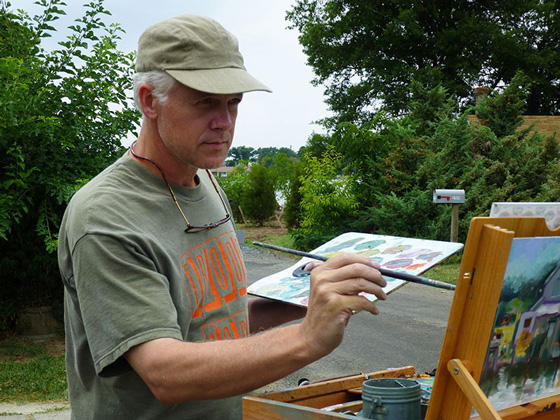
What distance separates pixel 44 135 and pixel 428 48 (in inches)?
1019

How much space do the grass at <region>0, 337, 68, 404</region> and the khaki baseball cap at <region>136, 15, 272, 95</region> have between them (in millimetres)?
4143

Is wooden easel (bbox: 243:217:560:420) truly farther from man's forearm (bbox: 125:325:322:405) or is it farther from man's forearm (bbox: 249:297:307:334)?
man's forearm (bbox: 249:297:307:334)

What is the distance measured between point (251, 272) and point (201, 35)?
10583 mm

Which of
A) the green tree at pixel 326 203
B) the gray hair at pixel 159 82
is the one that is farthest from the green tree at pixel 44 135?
the green tree at pixel 326 203

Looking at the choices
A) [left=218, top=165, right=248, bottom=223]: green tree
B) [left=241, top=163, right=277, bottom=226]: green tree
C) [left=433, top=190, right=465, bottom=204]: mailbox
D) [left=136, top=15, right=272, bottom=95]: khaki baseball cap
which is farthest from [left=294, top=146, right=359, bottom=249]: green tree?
[left=136, top=15, right=272, bottom=95]: khaki baseball cap

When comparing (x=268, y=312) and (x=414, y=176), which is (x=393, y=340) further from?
(x=414, y=176)

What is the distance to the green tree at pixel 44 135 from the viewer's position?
5.48m

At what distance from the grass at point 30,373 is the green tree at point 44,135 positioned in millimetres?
385

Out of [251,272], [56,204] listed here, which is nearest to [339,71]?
[251,272]

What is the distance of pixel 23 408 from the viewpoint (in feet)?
15.5

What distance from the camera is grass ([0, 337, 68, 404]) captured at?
5.01m

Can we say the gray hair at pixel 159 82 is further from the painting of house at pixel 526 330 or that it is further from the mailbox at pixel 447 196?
the mailbox at pixel 447 196

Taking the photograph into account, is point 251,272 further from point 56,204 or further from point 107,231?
point 107,231

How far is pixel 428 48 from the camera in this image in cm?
2886
